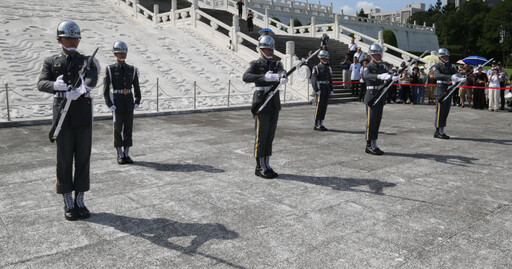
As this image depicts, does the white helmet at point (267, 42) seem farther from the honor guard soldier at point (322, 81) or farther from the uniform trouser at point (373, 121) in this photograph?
→ the honor guard soldier at point (322, 81)

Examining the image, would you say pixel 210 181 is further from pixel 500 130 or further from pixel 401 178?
pixel 500 130

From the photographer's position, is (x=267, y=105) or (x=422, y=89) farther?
(x=422, y=89)

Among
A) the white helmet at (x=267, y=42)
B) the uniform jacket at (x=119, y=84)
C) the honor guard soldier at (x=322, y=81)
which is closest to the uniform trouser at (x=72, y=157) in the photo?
the uniform jacket at (x=119, y=84)

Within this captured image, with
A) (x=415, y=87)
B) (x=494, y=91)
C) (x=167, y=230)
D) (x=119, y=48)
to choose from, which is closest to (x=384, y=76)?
(x=119, y=48)

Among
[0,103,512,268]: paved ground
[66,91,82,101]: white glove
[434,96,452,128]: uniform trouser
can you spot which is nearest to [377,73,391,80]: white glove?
[0,103,512,268]: paved ground

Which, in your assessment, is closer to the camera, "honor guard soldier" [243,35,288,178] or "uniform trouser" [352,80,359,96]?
"honor guard soldier" [243,35,288,178]

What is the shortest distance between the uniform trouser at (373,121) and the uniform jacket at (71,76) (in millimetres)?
5087

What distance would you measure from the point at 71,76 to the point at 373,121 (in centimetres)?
536

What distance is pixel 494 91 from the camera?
1534 cm

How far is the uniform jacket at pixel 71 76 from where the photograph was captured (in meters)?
4.37

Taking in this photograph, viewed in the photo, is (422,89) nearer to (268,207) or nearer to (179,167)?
(179,167)

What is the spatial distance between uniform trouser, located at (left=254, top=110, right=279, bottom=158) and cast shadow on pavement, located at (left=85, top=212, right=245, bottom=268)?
2.04m

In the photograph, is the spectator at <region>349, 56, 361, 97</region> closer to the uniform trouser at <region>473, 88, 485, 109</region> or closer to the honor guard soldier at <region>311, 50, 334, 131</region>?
the uniform trouser at <region>473, 88, 485, 109</region>

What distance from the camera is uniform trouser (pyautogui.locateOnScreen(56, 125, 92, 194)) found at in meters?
4.43
